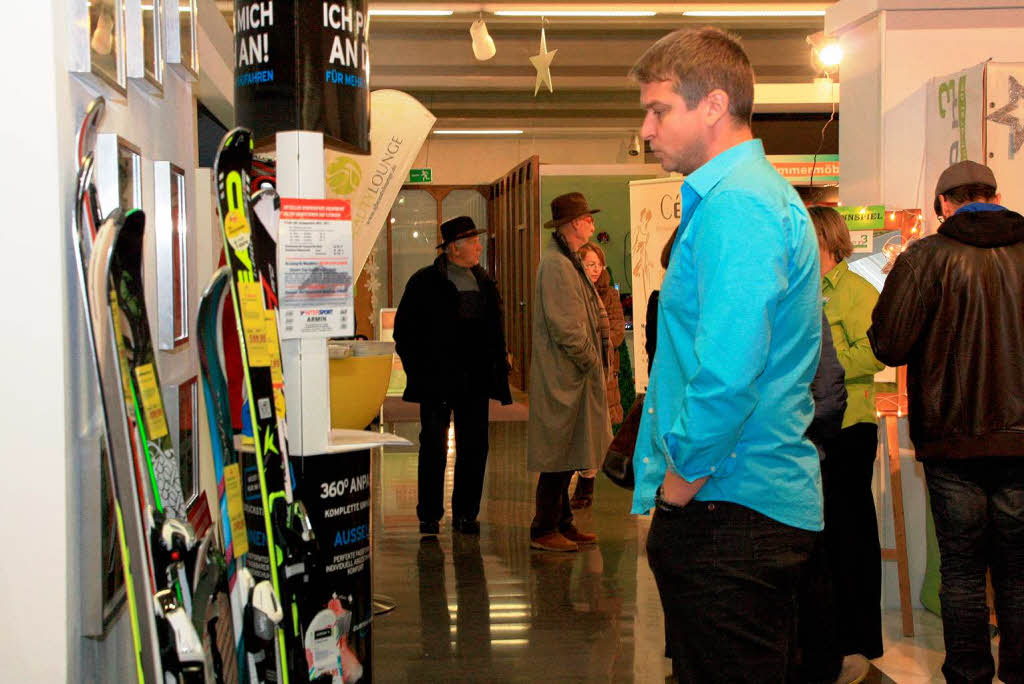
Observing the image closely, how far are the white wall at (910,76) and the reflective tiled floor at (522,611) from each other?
17.5 inches

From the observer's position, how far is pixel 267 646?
221 centimetres

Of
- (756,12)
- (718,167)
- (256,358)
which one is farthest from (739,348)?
(756,12)

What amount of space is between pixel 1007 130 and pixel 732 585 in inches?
116

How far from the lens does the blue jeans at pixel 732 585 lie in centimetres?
185

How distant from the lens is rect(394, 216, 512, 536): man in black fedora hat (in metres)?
5.43

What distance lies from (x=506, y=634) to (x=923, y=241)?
205 cm

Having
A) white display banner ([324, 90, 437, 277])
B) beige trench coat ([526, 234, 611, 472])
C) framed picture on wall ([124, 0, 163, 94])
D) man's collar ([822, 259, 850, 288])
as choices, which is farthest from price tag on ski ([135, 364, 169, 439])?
beige trench coat ([526, 234, 611, 472])

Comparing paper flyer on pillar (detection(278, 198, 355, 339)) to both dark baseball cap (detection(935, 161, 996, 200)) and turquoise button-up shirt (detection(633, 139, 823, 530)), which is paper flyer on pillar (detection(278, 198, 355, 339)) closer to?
turquoise button-up shirt (detection(633, 139, 823, 530))

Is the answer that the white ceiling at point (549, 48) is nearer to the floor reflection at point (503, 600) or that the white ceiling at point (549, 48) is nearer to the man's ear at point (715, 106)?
the floor reflection at point (503, 600)

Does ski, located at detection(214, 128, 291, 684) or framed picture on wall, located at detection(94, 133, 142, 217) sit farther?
framed picture on wall, located at detection(94, 133, 142, 217)

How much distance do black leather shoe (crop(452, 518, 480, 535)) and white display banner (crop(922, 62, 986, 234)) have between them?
2.69 meters

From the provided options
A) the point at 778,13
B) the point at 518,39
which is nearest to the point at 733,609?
the point at 778,13

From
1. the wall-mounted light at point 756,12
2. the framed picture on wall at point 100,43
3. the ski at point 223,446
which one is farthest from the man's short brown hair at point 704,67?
the wall-mounted light at point 756,12

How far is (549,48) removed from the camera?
38.7 ft
